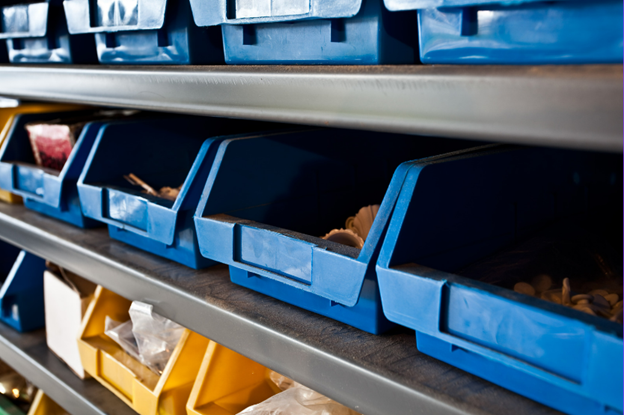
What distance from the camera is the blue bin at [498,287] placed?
2.04 feet

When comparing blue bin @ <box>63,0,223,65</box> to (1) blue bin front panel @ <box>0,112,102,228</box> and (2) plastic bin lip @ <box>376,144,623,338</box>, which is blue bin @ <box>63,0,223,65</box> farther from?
(2) plastic bin lip @ <box>376,144,623,338</box>

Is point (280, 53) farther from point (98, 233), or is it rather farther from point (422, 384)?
point (98, 233)

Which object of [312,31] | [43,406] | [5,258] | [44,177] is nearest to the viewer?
[312,31]

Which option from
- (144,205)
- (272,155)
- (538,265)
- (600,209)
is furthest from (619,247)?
(144,205)

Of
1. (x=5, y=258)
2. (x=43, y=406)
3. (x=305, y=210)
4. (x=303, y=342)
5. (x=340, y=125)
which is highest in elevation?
(x=340, y=125)

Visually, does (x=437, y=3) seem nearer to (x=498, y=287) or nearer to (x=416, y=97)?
(x=416, y=97)

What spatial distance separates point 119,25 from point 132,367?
0.83 m

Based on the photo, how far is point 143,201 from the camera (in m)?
1.24

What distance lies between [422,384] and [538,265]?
33 cm

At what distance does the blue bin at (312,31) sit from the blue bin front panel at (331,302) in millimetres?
350

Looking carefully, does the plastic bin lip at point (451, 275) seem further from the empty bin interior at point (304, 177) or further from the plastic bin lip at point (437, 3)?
the empty bin interior at point (304, 177)

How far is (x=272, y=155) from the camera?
3.93ft

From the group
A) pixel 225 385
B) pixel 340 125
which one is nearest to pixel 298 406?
pixel 225 385

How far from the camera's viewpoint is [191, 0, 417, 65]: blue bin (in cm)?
81
